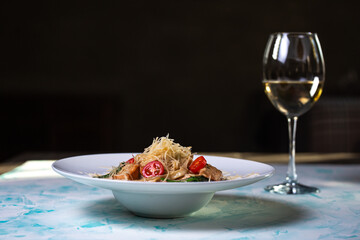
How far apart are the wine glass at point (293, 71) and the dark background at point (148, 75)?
3.49 metres

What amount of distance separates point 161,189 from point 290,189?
0.43 metres

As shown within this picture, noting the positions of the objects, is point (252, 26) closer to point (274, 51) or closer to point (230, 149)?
point (230, 149)

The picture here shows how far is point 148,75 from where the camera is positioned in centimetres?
470

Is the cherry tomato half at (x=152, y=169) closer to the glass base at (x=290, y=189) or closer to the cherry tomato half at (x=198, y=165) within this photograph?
the cherry tomato half at (x=198, y=165)

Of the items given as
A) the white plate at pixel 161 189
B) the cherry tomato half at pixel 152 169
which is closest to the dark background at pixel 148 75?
the white plate at pixel 161 189

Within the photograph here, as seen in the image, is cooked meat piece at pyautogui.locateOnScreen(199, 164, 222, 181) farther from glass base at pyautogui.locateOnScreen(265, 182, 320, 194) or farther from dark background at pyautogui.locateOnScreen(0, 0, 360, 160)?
dark background at pyautogui.locateOnScreen(0, 0, 360, 160)

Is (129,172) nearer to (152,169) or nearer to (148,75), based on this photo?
(152,169)

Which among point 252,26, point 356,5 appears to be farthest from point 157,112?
point 356,5

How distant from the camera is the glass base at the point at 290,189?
103 cm

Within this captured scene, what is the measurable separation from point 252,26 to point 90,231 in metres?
4.32

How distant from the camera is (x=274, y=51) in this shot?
108 cm

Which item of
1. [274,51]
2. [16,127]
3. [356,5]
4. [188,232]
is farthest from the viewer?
[356,5]

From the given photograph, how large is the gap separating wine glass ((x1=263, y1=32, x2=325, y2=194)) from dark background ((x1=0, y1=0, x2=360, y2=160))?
3492 mm

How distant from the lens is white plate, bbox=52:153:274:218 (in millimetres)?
685
